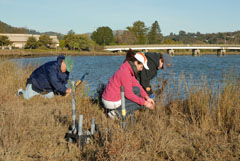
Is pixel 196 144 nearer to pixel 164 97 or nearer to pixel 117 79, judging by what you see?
pixel 117 79

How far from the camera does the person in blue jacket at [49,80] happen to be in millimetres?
5793

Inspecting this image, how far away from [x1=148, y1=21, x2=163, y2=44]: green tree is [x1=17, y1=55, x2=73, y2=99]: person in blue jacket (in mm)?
103833

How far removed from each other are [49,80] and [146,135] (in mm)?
3359

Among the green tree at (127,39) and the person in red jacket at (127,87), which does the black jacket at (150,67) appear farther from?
the green tree at (127,39)

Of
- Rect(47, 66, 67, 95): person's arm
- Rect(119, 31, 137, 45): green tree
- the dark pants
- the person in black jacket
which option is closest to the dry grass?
the dark pants

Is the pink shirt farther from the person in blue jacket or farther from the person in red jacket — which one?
the person in blue jacket

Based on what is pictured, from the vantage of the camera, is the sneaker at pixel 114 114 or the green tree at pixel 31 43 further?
the green tree at pixel 31 43

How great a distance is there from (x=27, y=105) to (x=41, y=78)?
75cm

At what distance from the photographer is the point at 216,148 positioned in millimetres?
3150

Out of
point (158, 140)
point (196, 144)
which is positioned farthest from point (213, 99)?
point (158, 140)

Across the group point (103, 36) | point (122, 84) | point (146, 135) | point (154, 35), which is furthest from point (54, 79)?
point (154, 35)

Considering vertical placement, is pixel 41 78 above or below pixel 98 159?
above

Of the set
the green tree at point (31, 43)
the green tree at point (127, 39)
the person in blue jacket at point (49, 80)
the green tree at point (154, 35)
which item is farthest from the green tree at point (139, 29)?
the person in blue jacket at point (49, 80)

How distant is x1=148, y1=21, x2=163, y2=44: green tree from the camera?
355ft
